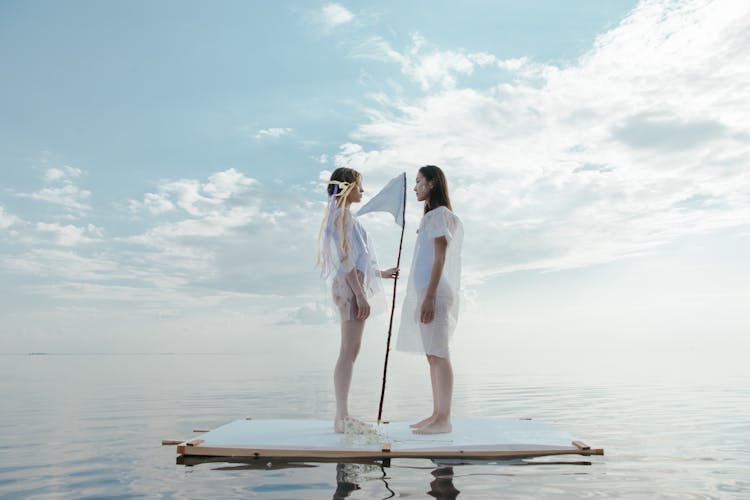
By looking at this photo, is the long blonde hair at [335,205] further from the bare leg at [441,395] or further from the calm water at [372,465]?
the calm water at [372,465]

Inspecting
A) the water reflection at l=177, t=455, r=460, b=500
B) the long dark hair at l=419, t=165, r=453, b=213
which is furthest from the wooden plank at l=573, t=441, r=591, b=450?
the long dark hair at l=419, t=165, r=453, b=213

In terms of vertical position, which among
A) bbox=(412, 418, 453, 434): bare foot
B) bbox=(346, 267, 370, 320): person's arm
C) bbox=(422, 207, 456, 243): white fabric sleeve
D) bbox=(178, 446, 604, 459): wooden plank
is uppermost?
bbox=(422, 207, 456, 243): white fabric sleeve

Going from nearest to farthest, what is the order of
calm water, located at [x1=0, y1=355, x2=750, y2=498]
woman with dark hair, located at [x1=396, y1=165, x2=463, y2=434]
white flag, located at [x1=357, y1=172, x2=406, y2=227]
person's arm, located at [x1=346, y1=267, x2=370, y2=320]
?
calm water, located at [x1=0, y1=355, x2=750, y2=498]
person's arm, located at [x1=346, y1=267, x2=370, y2=320]
woman with dark hair, located at [x1=396, y1=165, x2=463, y2=434]
white flag, located at [x1=357, y1=172, x2=406, y2=227]

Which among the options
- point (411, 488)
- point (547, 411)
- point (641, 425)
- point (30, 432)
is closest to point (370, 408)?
point (547, 411)

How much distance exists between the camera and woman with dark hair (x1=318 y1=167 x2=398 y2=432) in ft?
19.8

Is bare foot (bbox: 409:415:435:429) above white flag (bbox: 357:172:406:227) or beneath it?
beneath

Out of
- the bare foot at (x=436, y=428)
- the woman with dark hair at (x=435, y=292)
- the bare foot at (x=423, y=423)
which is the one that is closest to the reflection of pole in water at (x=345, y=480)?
the bare foot at (x=436, y=428)

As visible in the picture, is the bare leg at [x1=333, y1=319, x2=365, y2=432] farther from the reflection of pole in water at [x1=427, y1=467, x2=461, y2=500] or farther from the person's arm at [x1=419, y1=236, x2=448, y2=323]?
the reflection of pole in water at [x1=427, y1=467, x2=461, y2=500]

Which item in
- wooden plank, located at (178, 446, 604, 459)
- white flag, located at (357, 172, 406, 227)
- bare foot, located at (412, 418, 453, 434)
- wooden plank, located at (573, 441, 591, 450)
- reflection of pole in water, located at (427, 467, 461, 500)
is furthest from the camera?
white flag, located at (357, 172, 406, 227)

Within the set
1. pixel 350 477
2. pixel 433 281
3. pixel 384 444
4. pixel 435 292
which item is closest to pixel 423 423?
pixel 384 444

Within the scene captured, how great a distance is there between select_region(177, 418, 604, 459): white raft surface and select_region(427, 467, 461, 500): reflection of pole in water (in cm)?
43

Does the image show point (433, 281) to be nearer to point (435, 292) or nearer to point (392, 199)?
point (435, 292)

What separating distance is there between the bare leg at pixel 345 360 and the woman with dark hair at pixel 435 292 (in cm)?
61

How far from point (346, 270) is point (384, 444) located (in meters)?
1.72
